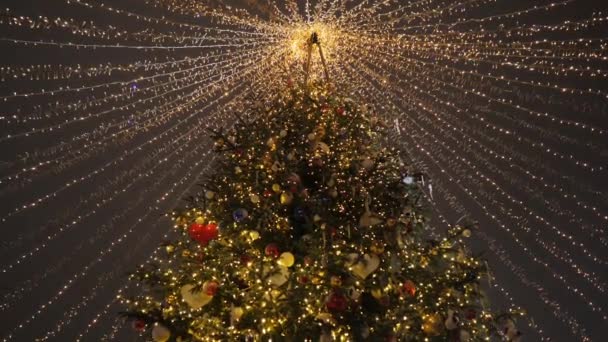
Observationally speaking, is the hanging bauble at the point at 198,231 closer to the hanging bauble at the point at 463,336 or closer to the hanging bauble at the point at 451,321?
the hanging bauble at the point at 451,321

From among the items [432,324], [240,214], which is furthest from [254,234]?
[432,324]

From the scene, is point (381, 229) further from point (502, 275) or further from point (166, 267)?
point (502, 275)

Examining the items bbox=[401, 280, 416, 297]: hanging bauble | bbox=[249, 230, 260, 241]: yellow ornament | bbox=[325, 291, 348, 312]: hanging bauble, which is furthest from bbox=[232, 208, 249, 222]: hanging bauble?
bbox=[401, 280, 416, 297]: hanging bauble

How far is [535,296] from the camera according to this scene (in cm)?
685

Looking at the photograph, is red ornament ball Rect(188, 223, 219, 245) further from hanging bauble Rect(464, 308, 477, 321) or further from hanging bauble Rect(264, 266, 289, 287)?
hanging bauble Rect(464, 308, 477, 321)

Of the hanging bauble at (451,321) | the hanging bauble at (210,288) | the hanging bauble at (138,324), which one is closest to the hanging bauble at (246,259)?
the hanging bauble at (210,288)

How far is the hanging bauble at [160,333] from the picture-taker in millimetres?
2617

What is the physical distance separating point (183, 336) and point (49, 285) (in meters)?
4.64

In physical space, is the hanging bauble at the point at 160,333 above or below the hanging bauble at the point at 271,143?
below

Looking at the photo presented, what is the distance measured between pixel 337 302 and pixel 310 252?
379 mm

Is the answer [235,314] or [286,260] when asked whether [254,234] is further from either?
[235,314]

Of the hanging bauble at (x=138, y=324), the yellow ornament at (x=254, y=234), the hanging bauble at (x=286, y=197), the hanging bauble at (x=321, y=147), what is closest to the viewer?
the hanging bauble at (x=138, y=324)

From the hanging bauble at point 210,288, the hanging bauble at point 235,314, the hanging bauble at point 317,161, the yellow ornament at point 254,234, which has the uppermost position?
the hanging bauble at point 317,161

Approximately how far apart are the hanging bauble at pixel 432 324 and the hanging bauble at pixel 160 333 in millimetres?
1558
